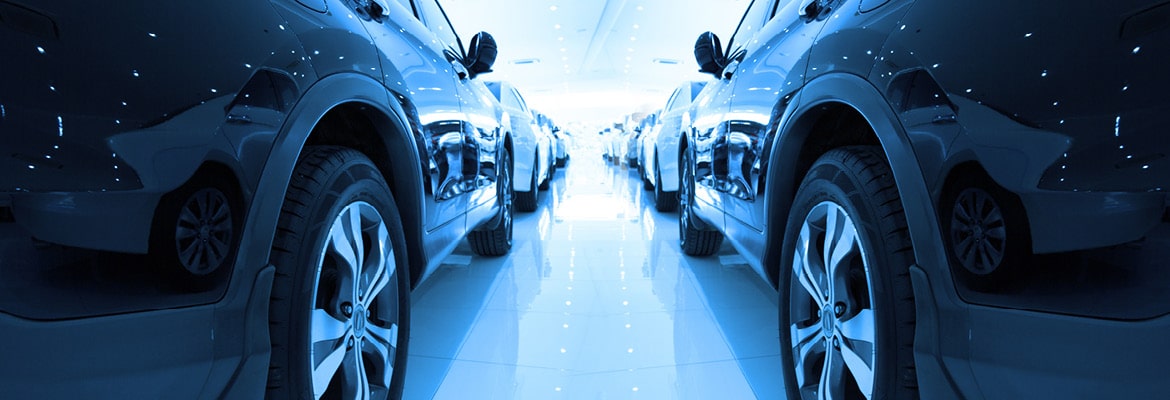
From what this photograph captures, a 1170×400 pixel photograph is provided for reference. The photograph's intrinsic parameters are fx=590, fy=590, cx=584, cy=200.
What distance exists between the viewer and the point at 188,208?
0.88m

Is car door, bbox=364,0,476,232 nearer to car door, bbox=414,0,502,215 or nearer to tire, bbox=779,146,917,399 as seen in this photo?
car door, bbox=414,0,502,215

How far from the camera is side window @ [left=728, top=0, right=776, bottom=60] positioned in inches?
104

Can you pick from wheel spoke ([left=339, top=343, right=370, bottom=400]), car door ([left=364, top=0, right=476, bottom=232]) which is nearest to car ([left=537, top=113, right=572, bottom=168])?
car door ([left=364, top=0, right=476, bottom=232])

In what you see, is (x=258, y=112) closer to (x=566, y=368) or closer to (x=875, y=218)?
(x=875, y=218)

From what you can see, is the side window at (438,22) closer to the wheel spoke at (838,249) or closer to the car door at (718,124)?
the car door at (718,124)

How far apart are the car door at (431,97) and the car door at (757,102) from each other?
1125mm

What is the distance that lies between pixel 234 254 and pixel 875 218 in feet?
3.93

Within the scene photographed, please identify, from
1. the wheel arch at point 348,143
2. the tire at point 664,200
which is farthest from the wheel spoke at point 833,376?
the tire at point 664,200

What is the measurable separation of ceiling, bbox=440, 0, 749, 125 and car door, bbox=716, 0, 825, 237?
6.77 m

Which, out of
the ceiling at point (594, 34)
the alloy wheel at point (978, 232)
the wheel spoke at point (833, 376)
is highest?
the ceiling at point (594, 34)

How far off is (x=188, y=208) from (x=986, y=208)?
1218 millimetres

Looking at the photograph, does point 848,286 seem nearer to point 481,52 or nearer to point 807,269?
point 807,269

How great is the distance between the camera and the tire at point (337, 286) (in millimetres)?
1136

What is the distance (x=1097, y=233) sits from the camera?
0.78m
